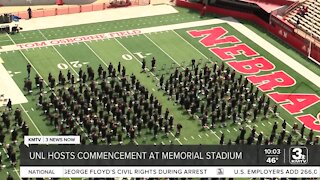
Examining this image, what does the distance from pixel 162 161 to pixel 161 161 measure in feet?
0.17

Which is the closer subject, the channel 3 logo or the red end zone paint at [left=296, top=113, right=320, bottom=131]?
the channel 3 logo

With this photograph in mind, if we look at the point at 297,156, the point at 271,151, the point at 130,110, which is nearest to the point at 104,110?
the point at 130,110

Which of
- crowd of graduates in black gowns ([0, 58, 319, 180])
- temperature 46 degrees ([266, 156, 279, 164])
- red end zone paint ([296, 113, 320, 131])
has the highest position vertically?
temperature 46 degrees ([266, 156, 279, 164])

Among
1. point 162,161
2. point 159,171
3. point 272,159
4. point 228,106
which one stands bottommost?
point 228,106

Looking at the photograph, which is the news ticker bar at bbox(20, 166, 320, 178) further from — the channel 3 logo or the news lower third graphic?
the channel 3 logo

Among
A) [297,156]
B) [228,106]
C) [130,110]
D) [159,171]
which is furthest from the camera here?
[228,106]

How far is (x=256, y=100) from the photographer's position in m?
48.9

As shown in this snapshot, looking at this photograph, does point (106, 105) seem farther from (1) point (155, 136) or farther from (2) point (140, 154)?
(2) point (140, 154)

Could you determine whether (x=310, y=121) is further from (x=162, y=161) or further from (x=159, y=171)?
(x=159, y=171)

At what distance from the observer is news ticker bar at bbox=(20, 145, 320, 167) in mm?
34188

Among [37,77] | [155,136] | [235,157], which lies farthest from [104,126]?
[235,157]

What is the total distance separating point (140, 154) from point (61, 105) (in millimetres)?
12321

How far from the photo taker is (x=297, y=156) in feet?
114

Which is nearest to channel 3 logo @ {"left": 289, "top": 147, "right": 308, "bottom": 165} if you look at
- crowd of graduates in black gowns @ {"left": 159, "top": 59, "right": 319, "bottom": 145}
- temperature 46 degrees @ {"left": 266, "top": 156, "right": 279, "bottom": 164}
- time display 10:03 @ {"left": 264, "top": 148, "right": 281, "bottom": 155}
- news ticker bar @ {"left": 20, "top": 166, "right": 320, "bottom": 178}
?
news ticker bar @ {"left": 20, "top": 166, "right": 320, "bottom": 178}
